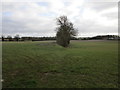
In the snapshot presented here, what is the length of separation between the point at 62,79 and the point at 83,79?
100 cm

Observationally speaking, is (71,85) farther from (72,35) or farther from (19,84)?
(72,35)

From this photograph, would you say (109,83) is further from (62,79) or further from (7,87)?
(7,87)

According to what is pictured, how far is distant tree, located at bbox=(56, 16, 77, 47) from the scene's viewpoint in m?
42.1

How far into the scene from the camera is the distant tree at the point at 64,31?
4212 centimetres

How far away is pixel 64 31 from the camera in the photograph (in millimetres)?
43125

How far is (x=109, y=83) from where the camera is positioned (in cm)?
627

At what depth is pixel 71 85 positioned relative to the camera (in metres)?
5.95

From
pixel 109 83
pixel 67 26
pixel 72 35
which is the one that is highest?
pixel 67 26

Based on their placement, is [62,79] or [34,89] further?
[62,79]

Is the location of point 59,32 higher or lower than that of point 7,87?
higher

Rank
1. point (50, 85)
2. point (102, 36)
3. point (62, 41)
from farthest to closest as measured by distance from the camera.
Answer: point (102, 36) → point (62, 41) → point (50, 85)

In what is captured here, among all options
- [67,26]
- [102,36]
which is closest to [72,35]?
[67,26]

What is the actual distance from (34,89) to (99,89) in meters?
2.46

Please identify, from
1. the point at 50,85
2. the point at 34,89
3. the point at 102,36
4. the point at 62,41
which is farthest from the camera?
the point at 102,36
